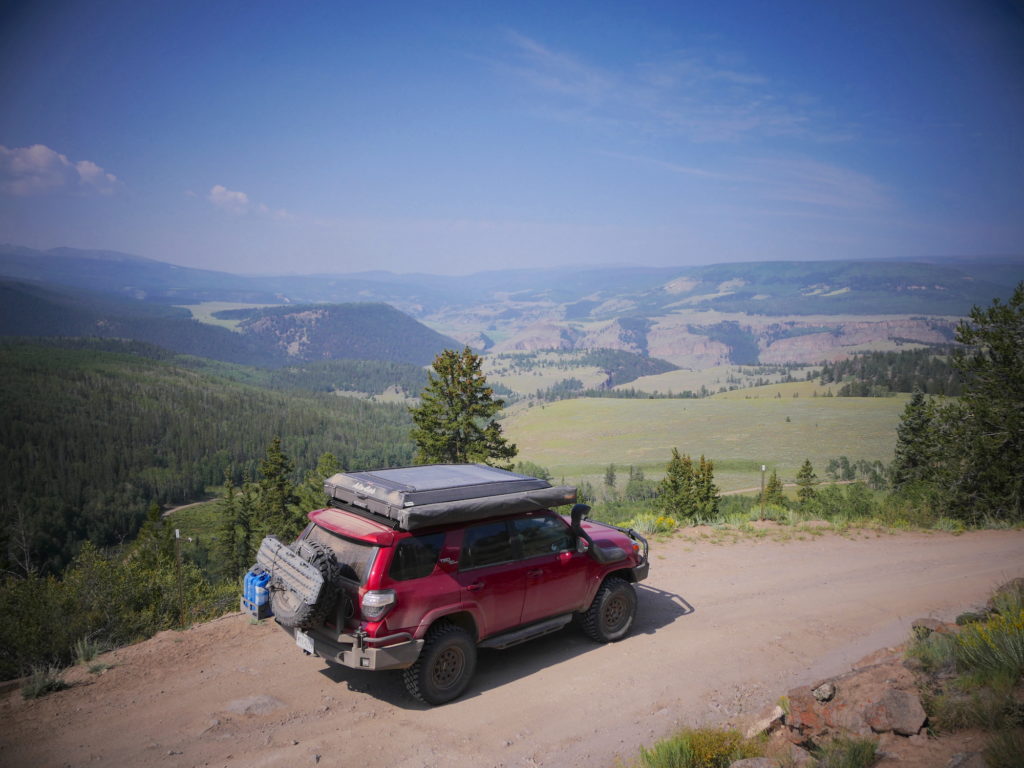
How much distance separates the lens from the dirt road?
20.1 ft

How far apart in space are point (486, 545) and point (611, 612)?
9.26 ft

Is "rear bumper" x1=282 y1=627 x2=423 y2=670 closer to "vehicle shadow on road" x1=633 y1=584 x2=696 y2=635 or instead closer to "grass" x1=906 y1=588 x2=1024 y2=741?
"vehicle shadow on road" x1=633 y1=584 x2=696 y2=635

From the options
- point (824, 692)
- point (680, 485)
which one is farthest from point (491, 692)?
point (680, 485)

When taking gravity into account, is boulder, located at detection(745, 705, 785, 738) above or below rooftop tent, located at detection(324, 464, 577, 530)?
below

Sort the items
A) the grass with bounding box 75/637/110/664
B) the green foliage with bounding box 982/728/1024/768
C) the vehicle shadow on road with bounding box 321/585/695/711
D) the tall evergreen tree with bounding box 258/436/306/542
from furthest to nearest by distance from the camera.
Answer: the tall evergreen tree with bounding box 258/436/306/542 → the grass with bounding box 75/637/110/664 → the vehicle shadow on road with bounding box 321/585/695/711 → the green foliage with bounding box 982/728/1024/768

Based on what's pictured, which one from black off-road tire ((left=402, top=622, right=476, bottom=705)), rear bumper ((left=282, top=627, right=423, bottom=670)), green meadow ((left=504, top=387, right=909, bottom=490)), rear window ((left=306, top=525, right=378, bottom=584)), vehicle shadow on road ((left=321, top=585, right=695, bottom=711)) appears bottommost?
green meadow ((left=504, top=387, right=909, bottom=490))

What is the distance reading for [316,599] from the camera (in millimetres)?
6383

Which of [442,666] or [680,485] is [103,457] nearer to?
[680,485]

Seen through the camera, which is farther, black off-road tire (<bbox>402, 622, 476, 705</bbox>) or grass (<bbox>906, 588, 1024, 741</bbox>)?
black off-road tire (<bbox>402, 622, 476, 705</bbox>)

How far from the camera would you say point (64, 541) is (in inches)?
4776

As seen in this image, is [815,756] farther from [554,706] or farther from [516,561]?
[516,561]

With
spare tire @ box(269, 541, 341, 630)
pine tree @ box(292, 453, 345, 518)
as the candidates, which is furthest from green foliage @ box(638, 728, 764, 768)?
pine tree @ box(292, 453, 345, 518)

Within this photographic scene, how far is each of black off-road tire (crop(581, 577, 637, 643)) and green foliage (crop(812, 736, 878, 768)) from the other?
386cm

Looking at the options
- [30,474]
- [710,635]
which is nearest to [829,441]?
[710,635]
